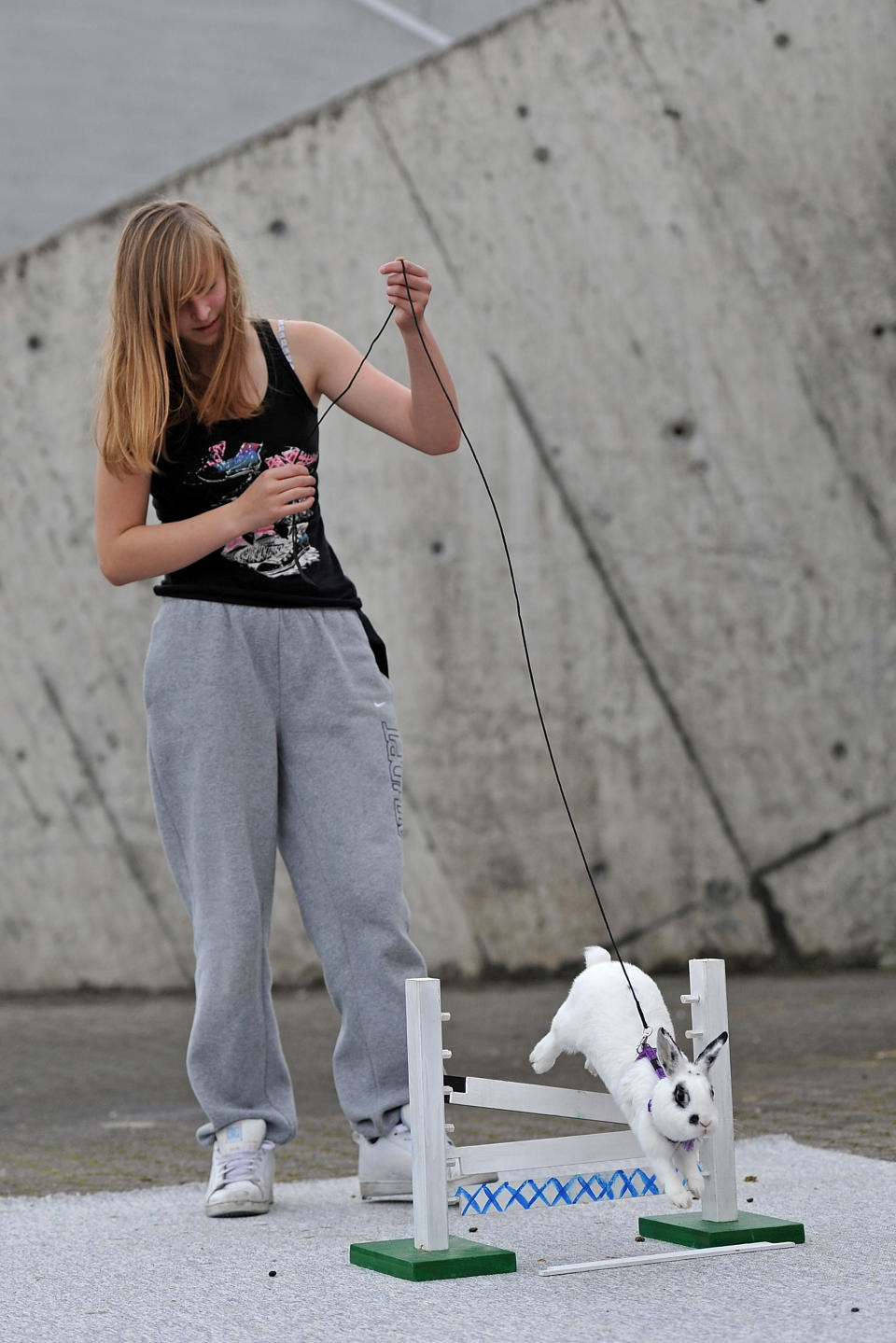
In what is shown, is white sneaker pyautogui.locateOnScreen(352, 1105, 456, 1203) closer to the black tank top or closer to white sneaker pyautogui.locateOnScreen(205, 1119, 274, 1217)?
white sneaker pyautogui.locateOnScreen(205, 1119, 274, 1217)

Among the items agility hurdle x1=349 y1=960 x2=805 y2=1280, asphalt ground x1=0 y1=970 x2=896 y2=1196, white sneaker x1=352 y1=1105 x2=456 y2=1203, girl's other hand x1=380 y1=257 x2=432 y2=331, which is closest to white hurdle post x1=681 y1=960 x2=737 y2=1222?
agility hurdle x1=349 y1=960 x2=805 y2=1280

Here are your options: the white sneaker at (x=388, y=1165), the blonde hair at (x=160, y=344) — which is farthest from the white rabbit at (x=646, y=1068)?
the blonde hair at (x=160, y=344)

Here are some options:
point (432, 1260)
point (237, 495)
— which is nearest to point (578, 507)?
point (237, 495)

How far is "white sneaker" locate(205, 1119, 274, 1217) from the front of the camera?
2.26 meters

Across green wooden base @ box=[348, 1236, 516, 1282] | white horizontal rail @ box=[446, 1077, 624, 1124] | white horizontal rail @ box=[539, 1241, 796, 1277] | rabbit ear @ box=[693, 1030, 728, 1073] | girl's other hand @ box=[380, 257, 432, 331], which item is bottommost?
white horizontal rail @ box=[539, 1241, 796, 1277]

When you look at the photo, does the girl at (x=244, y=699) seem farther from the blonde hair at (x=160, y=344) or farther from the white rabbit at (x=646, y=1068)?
the white rabbit at (x=646, y=1068)

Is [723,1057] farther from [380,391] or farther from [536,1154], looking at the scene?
[380,391]

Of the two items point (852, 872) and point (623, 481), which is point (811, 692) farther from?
point (623, 481)

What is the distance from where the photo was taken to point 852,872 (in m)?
5.04

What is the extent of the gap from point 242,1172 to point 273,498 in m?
0.94

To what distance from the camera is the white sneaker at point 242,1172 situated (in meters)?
2.26

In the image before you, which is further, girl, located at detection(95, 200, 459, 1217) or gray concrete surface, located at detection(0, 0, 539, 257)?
gray concrete surface, located at detection(0, 0, 539, 257)

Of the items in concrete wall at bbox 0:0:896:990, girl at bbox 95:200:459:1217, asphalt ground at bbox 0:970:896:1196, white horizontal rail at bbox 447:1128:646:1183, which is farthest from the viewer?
concrete wall at bbox 0:0:896:990

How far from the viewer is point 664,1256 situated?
190 cm
